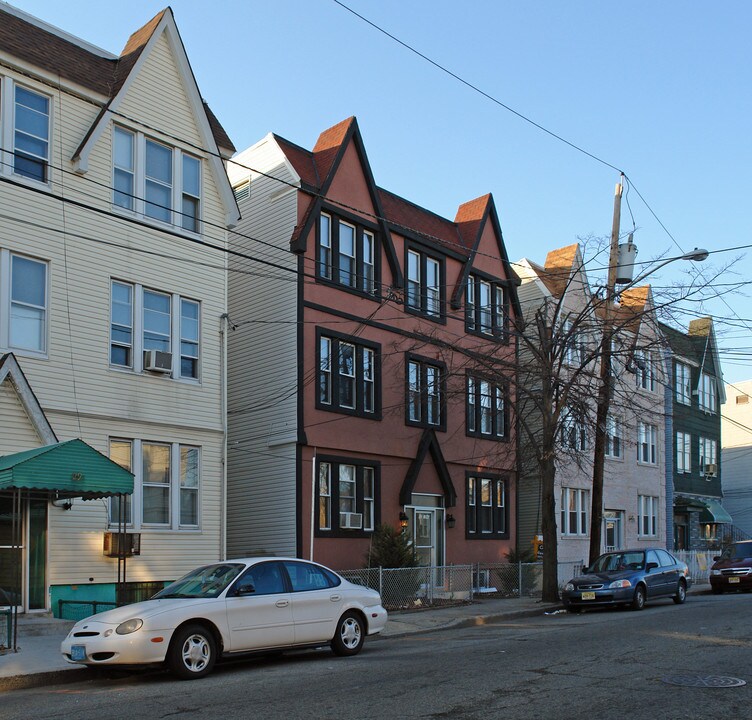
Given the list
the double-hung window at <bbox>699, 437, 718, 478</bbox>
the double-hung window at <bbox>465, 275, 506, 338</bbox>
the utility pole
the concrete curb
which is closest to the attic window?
the double-hung window at <bbox>465, 275, 506, 338</bbox>

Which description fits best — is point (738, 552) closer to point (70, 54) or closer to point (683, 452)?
point (683, 452)

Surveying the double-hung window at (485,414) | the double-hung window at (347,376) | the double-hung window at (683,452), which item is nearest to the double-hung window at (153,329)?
the double-hung window at (347,376)

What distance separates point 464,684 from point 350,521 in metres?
13.8

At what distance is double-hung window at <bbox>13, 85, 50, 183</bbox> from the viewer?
17.8m

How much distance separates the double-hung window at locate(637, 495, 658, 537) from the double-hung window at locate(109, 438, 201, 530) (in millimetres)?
23861

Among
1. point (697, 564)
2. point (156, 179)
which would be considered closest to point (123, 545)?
point (156, 179)

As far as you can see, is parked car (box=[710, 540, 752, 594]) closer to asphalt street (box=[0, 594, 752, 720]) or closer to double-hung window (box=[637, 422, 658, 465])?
double-hung window (box=[637, 422, 658, 465])

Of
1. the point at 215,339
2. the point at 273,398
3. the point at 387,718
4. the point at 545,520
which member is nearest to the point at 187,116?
the point at 215,339

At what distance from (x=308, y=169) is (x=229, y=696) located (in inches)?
671

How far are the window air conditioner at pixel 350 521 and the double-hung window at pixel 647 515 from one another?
18457 mm

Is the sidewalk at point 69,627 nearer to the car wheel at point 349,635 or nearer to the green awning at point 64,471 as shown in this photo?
the green awning at point 64,471

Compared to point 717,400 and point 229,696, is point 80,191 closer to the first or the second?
point 229,696

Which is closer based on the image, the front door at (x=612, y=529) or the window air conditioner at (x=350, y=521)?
the window air conditioner at (x=350, y=521)

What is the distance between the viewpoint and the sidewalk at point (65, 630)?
39.1 feet
